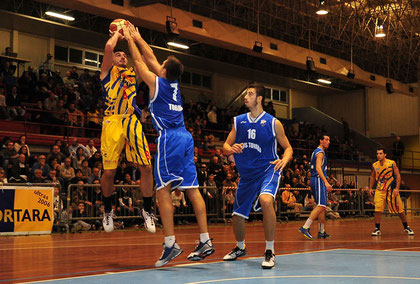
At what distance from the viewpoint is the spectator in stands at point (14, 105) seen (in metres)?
18.0

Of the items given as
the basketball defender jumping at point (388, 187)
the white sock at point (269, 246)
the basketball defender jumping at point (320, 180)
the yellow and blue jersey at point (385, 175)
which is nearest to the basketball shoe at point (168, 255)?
the white sock at point (269, 246)

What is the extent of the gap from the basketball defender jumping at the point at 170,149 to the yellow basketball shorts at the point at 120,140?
94cm

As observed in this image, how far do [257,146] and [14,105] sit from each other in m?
14.0

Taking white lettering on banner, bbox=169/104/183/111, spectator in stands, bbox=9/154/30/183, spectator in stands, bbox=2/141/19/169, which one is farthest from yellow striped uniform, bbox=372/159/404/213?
spectator in stands, bbox=2/141/19/169

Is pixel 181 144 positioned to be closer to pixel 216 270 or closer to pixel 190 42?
pixel 216 270

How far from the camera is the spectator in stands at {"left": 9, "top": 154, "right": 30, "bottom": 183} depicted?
43.5 ft

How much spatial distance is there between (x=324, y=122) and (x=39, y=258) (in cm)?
3333

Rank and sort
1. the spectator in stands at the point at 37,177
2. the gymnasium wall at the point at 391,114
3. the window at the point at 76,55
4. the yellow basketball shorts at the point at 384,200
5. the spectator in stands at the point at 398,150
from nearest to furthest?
the yellow basketball shorts at the point at 384,200 → the spectator in stands at the point at 37,177 → the window at the point at 76,55 → the spectator in stands at the point at 398,150 → the gymnasium wall at the point at 391,114

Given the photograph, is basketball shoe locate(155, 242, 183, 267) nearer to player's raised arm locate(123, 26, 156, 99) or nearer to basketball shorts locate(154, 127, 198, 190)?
basketball shorts locate(154, 127, 198, 190)

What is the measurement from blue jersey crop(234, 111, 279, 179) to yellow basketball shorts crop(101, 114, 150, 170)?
126 centimetres

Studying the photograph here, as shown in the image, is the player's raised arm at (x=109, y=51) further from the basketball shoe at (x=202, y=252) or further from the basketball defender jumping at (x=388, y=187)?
the basketball defender jumping at (x=388, y=187)

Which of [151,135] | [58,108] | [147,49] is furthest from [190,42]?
[147,49]

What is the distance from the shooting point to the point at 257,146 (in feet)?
21.1

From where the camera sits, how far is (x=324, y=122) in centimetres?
3872
